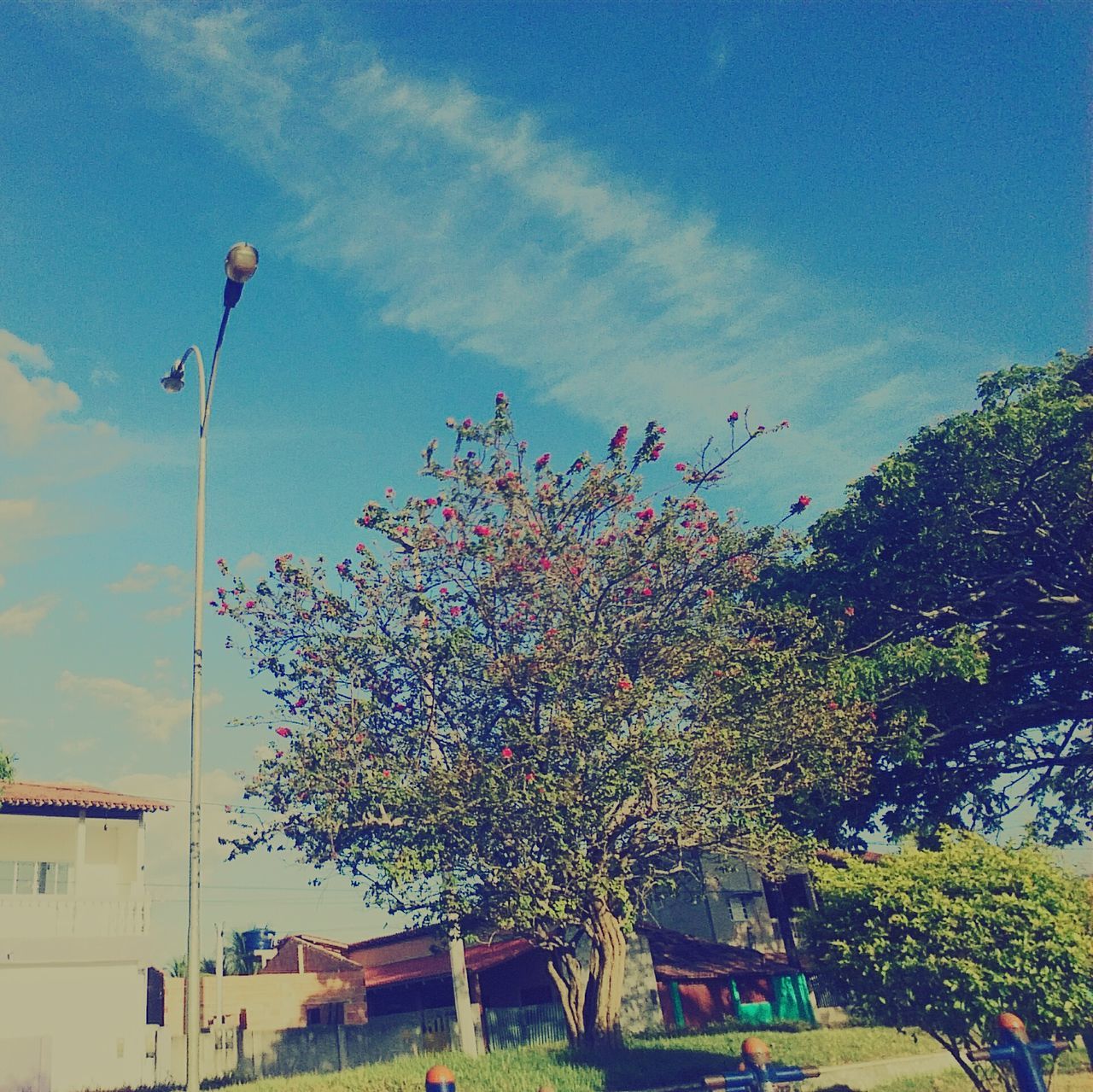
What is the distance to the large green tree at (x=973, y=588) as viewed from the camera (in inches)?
862

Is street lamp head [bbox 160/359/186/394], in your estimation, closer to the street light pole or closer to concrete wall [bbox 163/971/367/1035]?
the street light pole

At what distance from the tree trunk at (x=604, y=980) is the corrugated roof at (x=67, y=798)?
11434 mm

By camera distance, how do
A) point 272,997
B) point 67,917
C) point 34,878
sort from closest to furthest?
point 67,917, point 34,878, point 272,997

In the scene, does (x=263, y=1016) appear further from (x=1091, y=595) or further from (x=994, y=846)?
(x=1091, y=595)

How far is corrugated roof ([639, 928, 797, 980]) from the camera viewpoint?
3152 centimetres

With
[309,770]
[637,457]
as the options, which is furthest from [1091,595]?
[309,770]

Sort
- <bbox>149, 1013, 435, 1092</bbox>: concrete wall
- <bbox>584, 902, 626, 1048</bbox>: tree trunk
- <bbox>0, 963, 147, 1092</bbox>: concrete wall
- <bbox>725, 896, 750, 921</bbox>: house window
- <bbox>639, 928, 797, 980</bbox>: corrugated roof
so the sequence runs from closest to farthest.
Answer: <bbox>584, 902, 626, 1048</bbox>: tree trunk, <bbox>0, 963, 147, 1092</bbox>: concrete wall, <bbox>149, 1013, 435, 1092</bbox>: concrete wall, <bbox>639, 928, 797, 980</bbox>: corrugated roof, <bbox>725, 896, 750, 921</bbox>: house window

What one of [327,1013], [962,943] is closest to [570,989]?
[962,943]

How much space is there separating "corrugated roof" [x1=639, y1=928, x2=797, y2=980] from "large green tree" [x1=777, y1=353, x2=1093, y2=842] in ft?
34.4

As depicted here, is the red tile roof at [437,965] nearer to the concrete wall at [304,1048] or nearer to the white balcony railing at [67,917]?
the concrete wall at [304,1048]

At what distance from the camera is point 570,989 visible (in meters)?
19.5

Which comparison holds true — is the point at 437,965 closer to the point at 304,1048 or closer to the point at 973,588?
the point at 304,1048

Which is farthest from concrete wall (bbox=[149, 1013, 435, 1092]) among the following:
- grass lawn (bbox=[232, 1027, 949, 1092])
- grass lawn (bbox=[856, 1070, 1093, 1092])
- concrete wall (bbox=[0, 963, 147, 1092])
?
grass lawn (bbox=[856, 1070, 1093, 1092])

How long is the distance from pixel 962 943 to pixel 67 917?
60.2ft
